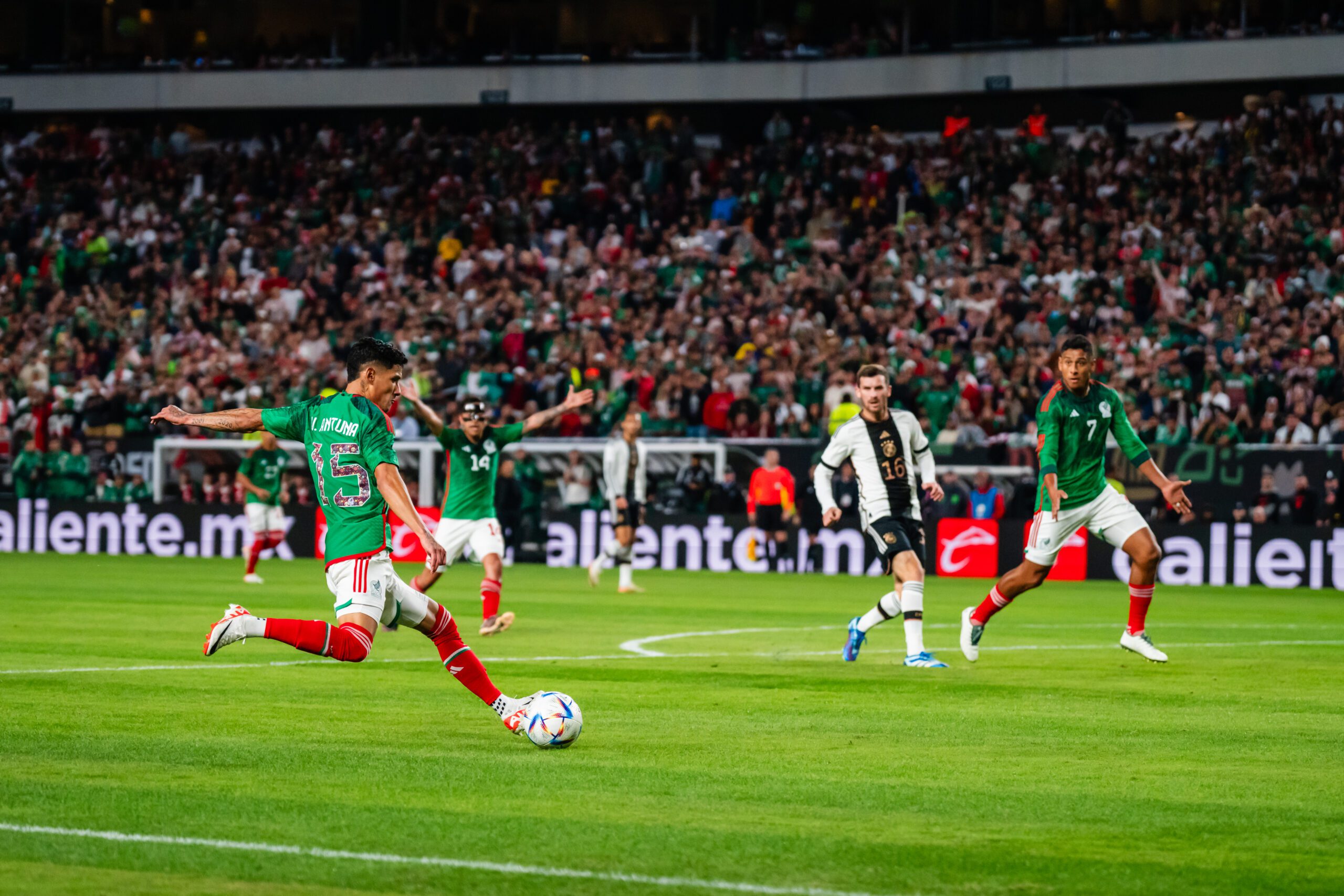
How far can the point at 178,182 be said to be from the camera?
44531 mm

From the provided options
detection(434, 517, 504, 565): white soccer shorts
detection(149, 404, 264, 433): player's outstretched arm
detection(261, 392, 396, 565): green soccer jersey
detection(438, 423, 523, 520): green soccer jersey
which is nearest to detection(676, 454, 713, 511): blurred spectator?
detection(438, 423, 523, 520): green soccer jersey

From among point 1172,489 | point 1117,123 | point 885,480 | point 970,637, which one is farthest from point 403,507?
point 1117,123

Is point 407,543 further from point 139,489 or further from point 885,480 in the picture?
point 885,480

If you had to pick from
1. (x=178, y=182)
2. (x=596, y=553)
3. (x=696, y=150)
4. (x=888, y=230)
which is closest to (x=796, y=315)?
(x=888, y=230)

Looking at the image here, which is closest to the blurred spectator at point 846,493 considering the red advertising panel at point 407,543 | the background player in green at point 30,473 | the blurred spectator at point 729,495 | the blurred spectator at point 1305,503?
the blurred spectator at point 729,495

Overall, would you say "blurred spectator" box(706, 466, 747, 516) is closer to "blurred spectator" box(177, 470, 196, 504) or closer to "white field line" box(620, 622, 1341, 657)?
"blurred spectator" box(177, 470, 196, 504)

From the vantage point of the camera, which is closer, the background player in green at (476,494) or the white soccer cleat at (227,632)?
the white soccer cleat at (227,632)

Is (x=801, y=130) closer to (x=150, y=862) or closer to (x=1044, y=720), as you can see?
(x=1044, y=720)

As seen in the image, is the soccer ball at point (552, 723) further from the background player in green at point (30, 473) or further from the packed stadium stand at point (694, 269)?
the background player in green at point (30, 473)

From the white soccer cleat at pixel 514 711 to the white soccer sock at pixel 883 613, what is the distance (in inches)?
202

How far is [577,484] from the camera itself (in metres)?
31.6

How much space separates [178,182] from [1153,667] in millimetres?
35002

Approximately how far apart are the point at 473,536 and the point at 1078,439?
5.94 m

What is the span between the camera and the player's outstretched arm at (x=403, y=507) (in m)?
9.01
